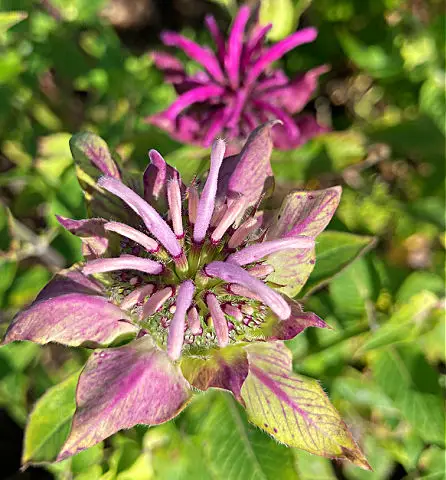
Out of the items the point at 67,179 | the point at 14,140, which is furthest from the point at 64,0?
the point at 67,179

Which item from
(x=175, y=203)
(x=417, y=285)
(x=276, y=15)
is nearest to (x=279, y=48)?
(x=276, y=15)

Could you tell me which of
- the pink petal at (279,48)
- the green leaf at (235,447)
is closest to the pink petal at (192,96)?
the pink petal at (279,48)

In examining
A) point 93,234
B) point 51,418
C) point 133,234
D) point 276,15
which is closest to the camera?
point 133,234

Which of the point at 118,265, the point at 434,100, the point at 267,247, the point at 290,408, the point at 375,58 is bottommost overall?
the point at 434,100

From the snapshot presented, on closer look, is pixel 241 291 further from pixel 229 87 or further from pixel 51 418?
pixel 229 87

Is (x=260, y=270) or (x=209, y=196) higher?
(x=209, y=196)

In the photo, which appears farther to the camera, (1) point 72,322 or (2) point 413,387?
(2) point 413,387
